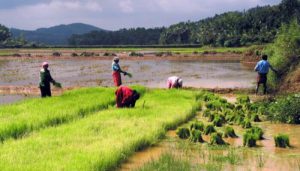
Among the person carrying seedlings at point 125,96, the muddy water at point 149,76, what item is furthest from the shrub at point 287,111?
the muddy water at point 149,76

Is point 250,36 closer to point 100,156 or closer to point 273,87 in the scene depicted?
point 273,87

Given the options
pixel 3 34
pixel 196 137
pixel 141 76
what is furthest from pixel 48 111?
pixel 3 34

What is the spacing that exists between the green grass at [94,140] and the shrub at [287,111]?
197 cm

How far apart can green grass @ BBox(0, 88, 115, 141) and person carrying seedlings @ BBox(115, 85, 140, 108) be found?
63 cm

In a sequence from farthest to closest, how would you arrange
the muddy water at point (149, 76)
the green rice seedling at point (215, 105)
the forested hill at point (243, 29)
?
1. the forested hill at point (243, 29)
2. the muddy water at point (149, 76)
3. the green rice seedling at point (215, 105)

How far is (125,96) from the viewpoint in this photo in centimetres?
1151

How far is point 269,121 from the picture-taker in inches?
438

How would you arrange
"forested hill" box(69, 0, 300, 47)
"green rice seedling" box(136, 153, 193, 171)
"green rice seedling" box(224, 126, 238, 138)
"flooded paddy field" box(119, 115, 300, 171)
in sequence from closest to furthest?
"green rice seedling" box(136, 153, 193, 171) → "flooded paddy field" box(119, 115, 300, 171) → "green rice seedling" box(224, 126, 238, 138) → "forested hill" box(69, 0, 300, 47)

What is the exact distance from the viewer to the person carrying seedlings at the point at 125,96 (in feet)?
37.7

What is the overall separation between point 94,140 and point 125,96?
141 inches

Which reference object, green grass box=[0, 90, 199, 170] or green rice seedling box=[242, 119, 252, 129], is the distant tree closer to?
green grass box=[0, 90, 199, 170]

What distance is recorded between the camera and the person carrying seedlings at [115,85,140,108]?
1148 centimetres

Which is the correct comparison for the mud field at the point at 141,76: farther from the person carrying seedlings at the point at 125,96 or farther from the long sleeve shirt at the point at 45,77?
the person carrying seedlings at the point at 125,96

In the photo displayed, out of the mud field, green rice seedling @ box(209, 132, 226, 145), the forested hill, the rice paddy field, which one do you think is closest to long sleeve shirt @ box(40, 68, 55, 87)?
the rice paddy field
